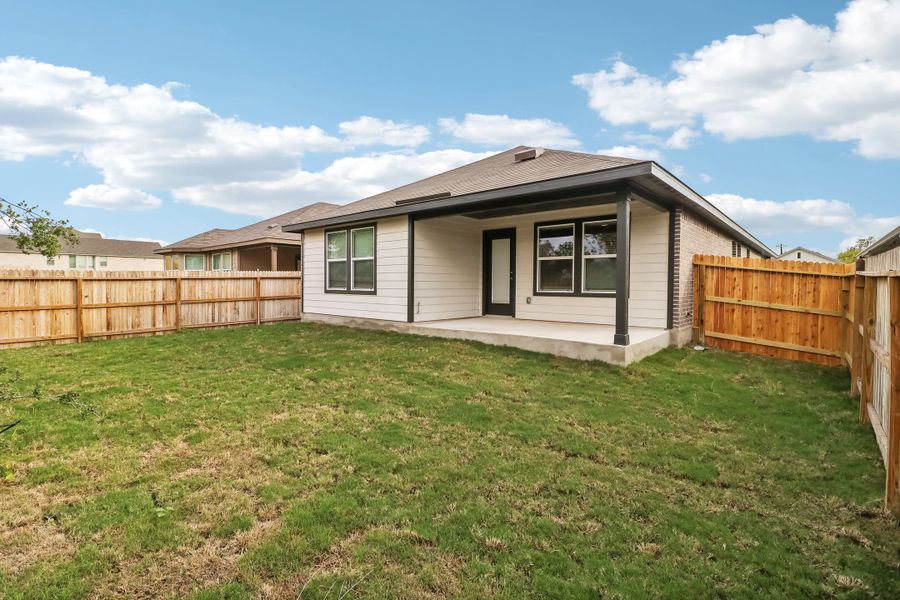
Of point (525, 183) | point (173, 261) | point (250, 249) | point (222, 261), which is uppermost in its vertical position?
point (525, 183)

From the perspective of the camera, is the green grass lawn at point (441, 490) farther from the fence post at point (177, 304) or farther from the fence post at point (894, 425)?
the fence post at point (177, 304)

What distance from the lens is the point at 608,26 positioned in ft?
36.0

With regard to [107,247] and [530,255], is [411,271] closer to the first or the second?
[530,255]

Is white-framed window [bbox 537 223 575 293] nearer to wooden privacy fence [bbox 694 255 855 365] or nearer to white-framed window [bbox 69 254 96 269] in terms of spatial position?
wooden privacy fence [bbox 694 255 855 365]

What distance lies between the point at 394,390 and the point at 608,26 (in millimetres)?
10564

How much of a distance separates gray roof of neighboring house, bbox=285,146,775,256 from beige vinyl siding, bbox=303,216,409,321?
1.40 feet

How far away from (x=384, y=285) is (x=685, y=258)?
6.28 meters

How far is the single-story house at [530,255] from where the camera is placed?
7316mm

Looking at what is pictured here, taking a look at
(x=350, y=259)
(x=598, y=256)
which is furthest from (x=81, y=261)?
(x=598, y=256)

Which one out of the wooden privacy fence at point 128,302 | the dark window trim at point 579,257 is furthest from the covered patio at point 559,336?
the wooden privacy fence at point 128,302

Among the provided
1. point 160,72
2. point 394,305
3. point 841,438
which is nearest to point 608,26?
point 394,305

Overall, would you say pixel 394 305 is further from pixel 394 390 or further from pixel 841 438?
pixel 841 438

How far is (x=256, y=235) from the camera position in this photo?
18.7m

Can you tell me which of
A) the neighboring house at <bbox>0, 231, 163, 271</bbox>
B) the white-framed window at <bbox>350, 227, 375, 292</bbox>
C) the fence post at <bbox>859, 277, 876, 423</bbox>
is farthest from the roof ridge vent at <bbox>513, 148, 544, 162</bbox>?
the neighboring house at <bbox>0, 231, 163, 271</bbox>
